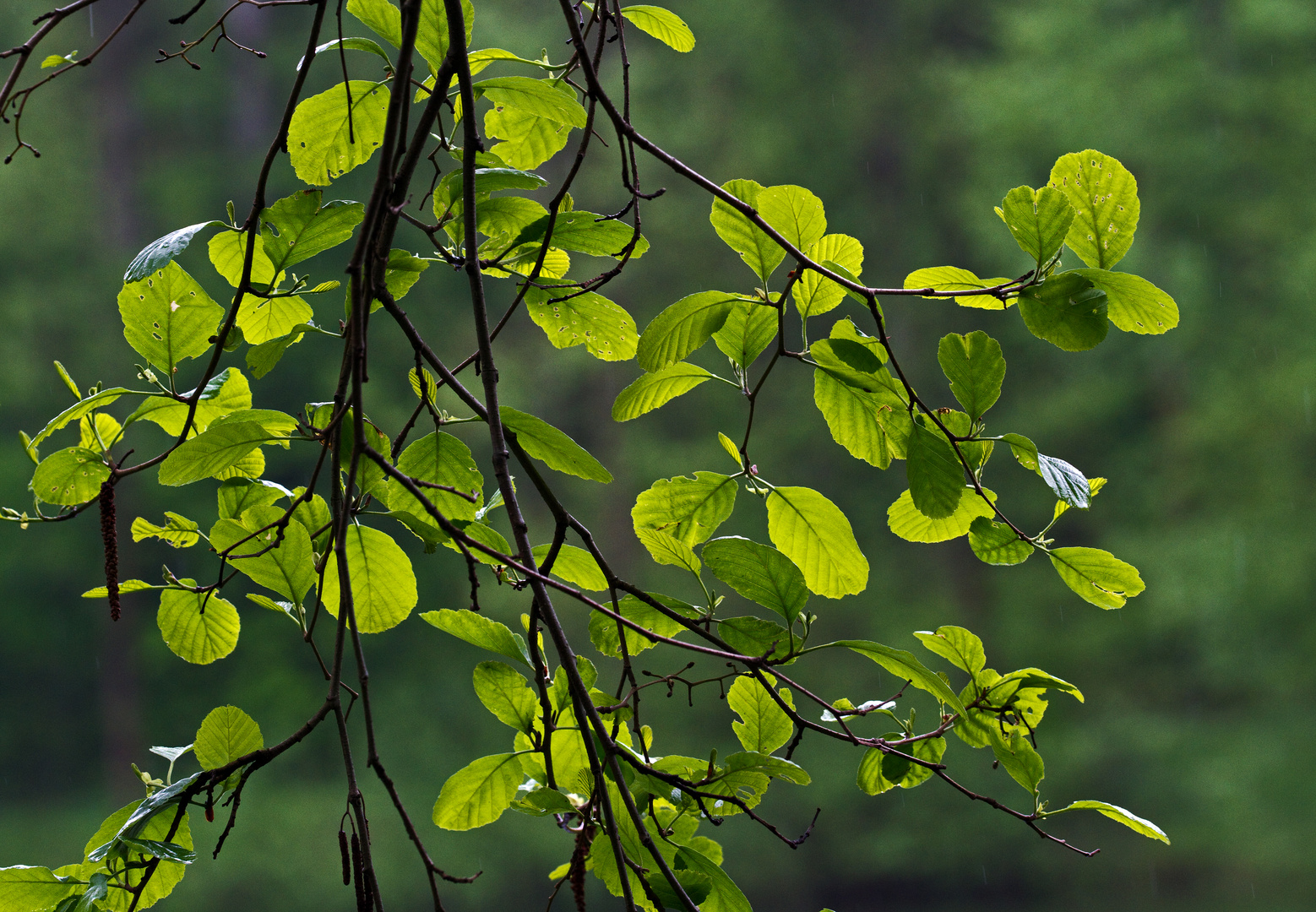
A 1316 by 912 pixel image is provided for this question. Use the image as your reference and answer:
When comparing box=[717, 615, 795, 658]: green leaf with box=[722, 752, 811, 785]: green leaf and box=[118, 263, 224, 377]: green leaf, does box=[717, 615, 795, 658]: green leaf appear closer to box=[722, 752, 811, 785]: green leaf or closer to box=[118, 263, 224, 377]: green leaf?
box=[722, 752, 811, 785]: green leaf

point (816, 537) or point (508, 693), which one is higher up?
point (816, 537)

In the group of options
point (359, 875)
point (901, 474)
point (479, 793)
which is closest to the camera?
point (359, 875)

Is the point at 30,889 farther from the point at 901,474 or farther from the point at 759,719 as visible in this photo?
the point at 901,474

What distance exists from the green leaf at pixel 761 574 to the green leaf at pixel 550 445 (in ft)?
0.19

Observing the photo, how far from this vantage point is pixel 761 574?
1.38 ft

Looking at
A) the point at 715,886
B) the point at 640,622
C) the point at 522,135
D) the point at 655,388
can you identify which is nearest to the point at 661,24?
the point at 522,135

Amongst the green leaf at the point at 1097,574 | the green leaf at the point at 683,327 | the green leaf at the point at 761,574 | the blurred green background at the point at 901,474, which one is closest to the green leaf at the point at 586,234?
the green leaf at the point at 683,327

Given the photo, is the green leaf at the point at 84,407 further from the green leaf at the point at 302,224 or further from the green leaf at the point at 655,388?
the green leaf at the point at 655,388

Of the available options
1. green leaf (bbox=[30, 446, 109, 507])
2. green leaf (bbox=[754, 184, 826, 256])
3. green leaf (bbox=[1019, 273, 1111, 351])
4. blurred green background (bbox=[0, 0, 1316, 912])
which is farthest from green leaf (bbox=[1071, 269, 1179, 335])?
blurred green background (bbox=[0, 0, 1316, 912])

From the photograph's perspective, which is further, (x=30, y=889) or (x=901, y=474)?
(x=901, y=474)

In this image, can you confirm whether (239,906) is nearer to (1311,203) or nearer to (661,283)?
(661,283)

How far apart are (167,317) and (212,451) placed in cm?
8

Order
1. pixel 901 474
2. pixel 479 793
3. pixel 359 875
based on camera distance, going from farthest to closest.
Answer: pixel 901 474 → pixel 479 793 → pixel 359 875

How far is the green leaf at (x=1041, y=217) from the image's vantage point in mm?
393
